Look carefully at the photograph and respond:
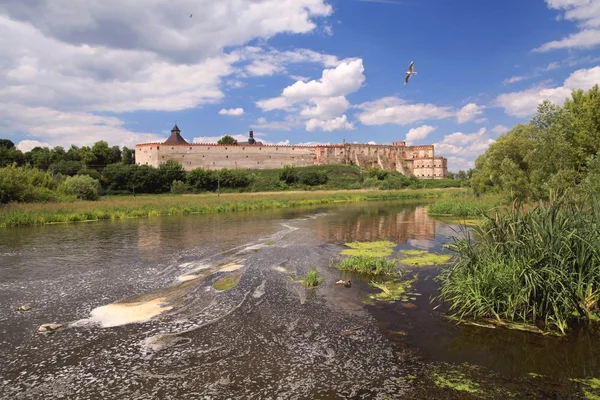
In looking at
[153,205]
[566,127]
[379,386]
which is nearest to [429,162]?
[153,205]

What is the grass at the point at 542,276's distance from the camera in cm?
645

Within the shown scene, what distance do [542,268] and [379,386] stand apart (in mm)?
3604

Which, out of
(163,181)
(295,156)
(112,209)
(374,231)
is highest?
(295,156)

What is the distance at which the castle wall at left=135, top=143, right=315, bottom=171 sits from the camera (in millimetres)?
67188

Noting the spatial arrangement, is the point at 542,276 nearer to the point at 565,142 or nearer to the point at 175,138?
the point at 565,142

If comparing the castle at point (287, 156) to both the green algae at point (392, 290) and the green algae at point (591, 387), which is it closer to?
the green algae at point (392, 290)

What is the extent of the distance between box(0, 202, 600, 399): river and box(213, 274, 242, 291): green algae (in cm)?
19

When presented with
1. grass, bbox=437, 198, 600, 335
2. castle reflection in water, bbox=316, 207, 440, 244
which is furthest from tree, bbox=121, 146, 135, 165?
grass, bbox=437, 198, 600, 335

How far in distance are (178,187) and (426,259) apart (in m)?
45.7

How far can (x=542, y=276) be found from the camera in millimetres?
6500

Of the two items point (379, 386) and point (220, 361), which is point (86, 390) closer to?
point (220, 361)

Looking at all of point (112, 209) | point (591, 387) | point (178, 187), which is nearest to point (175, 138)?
point (178, 187)

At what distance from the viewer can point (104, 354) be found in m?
5.89

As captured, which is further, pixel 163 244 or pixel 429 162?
pixel 429 162
